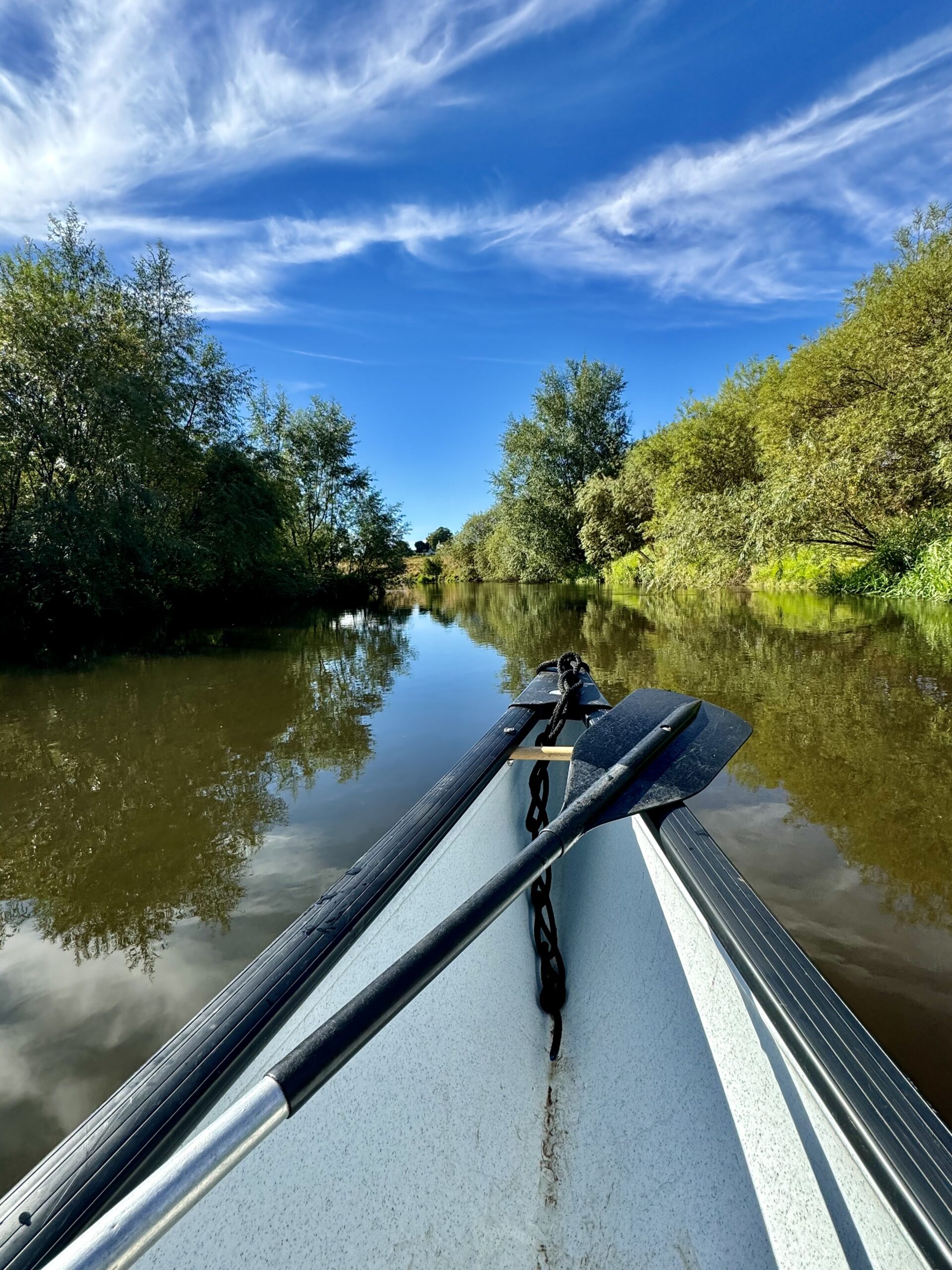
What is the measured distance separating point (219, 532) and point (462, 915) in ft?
47.2

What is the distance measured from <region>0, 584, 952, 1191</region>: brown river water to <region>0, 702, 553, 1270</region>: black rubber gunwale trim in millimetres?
890

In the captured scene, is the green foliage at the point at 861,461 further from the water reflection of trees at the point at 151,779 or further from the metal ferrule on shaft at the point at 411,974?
the metal ferrule on shaft at the point at 411,974

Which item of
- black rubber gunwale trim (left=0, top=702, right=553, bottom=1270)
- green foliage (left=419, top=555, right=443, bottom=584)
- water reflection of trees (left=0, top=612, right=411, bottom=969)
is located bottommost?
water reflection of trees (left=0, top=612, right=411, bottom=969)

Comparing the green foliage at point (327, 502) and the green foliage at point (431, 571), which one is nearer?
the green foliage at point (327, 502)

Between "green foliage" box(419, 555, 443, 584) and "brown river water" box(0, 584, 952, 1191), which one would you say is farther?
"green foliage" box(419, 555, 443, 584)

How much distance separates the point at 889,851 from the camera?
2.32 meters

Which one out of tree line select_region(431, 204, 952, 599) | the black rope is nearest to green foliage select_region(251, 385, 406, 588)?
tree line select_region(431, 204, 952, 599)

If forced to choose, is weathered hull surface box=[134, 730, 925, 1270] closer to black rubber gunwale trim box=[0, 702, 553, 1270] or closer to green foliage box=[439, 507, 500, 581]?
black rubber gunwale trim box=[0, 702, 553, 1270]

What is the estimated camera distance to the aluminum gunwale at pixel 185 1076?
1.91 ft

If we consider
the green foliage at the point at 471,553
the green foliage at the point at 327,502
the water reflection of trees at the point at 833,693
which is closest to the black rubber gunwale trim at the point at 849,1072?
the water reflection of trees at the point at 833,693

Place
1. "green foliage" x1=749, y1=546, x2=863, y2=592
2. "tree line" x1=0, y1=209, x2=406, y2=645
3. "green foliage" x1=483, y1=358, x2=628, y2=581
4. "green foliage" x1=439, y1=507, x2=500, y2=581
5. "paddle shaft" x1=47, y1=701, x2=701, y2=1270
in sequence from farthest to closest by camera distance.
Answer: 1. "green foliage" x1=439, y1=507, x2=500, y2=581
2. "green foliage" x1=483, y1=358, x2=628, y2=581
3. "green foliage" x1=749, y1=546, x2=863, y2=592
4. "tree line" x1=0, y1=209, x2=406, y2=645
5. "paddle shaft" x1=47, y1=701, x2=701, y2=1270

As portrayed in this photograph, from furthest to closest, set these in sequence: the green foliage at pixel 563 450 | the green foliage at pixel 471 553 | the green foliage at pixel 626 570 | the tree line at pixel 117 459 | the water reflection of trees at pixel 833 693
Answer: the green foliage at pixel 471 553 → the green foliage at pixel 563 450 → the green foliage at pixel 626 570 → the tree line at pixel 117 459 → the water reflection of trees at pixel 833 693

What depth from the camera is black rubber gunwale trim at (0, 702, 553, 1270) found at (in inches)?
23.0

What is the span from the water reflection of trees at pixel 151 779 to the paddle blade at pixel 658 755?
158 cm
